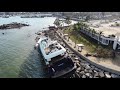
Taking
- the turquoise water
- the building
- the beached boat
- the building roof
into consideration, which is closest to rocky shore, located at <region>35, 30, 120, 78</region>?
the beached boat

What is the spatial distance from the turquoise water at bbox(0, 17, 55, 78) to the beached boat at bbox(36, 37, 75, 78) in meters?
0.32

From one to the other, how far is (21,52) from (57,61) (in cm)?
136

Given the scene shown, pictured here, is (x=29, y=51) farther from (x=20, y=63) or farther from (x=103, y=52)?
(x=103, y=52)

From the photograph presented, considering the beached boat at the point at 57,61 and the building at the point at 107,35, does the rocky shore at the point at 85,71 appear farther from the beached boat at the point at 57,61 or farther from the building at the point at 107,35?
the building at the point at 107,35

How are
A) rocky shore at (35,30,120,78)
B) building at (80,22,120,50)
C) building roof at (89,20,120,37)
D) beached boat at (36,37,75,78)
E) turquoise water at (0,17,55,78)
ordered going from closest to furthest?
1. rocky shore at (35,30,120,78)
2. beached boat at (36,37,75,78)
3. turquoise water at (0,17,55,78)
4. building at (80,22,120,50)
5. building roof at (89,20,120,37)

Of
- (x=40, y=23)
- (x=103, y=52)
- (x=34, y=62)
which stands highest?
(x=40, y=23)

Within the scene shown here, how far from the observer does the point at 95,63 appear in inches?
227

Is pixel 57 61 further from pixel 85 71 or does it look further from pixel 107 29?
pixel 107 29

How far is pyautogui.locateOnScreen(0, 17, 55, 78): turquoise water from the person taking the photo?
18.5ft

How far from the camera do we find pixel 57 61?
5.59 m

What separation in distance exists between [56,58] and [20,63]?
118 cm

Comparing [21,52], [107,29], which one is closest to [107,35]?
[107,29]

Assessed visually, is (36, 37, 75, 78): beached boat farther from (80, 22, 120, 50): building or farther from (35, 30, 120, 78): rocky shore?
(80, 22, 120, 50): building
